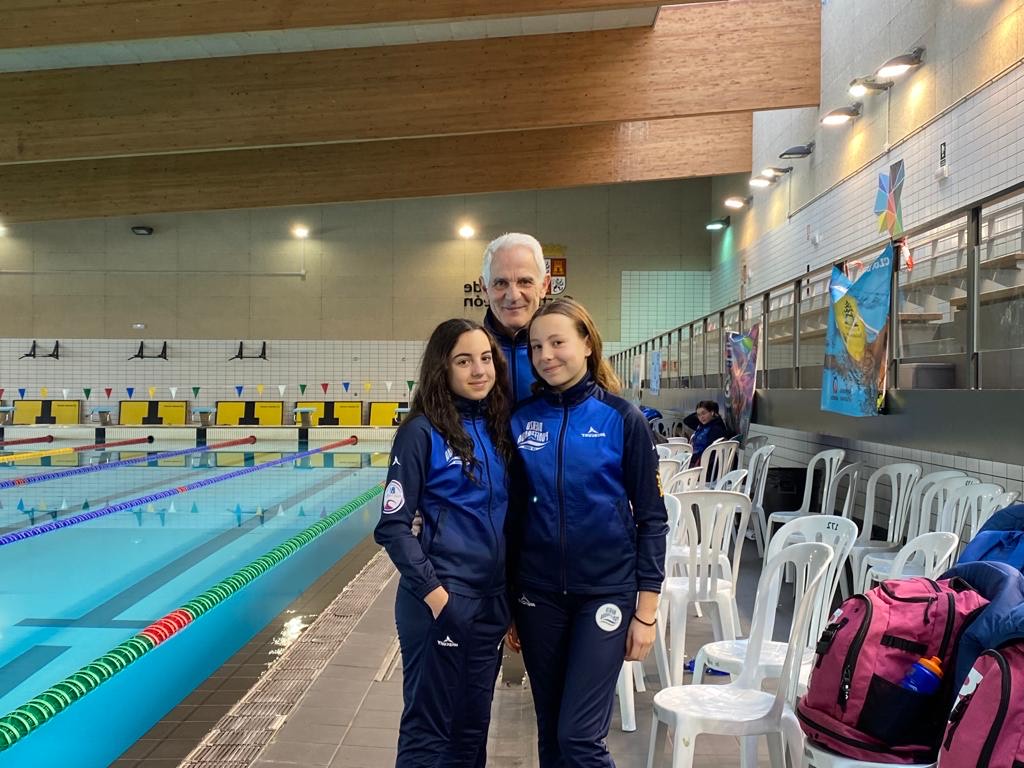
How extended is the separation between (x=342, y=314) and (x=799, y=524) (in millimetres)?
18167

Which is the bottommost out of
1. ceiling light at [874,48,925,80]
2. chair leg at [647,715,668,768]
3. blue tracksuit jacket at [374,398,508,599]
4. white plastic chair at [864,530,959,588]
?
chair leg at [647,715,668,768]

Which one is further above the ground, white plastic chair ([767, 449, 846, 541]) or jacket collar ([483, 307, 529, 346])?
jacket collar ([483, 307, 529, 346])

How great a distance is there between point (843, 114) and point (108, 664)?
8.60 meters

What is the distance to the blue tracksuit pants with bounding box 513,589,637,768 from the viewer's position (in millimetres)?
1688

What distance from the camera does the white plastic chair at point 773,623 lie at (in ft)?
7.15

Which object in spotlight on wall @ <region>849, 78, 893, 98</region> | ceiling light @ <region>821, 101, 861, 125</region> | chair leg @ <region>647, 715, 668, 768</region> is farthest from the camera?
ceiling light @ <region>821, 101, 861, 125</region>

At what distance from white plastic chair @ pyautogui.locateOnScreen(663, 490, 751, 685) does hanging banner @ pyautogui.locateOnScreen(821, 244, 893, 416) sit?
136 centimetres

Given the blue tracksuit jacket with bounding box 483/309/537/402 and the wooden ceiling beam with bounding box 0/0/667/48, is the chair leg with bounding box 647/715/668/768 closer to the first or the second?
→ the blue tracksuit jacket with bounding box 483/309/537/402

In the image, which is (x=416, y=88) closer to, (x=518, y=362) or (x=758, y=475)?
(x=758, y=475)

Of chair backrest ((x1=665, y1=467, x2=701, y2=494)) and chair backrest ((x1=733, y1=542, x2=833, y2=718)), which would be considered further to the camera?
chair backrest ((x1=665, y1=467, x2=701, y2=494))

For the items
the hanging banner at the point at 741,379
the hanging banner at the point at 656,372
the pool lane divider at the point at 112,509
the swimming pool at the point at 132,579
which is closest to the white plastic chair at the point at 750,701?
the swimming pool at the point at 132,579

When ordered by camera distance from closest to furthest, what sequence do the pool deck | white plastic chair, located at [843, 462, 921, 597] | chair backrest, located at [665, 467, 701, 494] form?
the pool deck
white plastic chair, located at [843, 462, 921, 597]
chair backrest, located at [665, 467, 701, 494]

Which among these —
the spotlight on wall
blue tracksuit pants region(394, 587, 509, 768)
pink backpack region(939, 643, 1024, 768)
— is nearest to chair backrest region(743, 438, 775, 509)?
blue tracksuit pants region(394, 587, 509, 768)

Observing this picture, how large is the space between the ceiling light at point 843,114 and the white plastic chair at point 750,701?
812 centimetres
